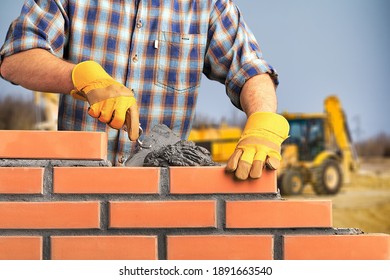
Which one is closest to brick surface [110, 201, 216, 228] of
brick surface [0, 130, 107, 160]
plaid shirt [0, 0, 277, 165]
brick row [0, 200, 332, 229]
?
brick row [0, 200, 332, 229]

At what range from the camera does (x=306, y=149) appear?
24.2 ft

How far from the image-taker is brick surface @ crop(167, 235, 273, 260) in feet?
4.00

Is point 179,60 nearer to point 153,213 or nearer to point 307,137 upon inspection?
point 153,213

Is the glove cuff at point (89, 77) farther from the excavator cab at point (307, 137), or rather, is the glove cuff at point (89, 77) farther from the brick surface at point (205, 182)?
the excavator cab at point (307, 137)

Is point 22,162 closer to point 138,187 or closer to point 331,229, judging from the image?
point 138,187

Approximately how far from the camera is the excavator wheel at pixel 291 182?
735 centimetres

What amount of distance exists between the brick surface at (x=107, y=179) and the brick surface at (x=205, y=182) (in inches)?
1.5

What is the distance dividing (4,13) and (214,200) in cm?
563

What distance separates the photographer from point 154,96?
5.83ft

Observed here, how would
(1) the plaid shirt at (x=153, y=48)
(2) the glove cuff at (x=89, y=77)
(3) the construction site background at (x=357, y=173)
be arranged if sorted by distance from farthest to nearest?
(3) the construction site background at (x=357, y=173) < (1) the plaid shirt at (x=153, y=48) < (2) the glove cuff at (x=89, y=77)

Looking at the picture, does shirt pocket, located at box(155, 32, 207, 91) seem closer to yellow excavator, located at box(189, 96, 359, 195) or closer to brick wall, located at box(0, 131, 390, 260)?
brick wall, located at box(0, 131, 390, 260)

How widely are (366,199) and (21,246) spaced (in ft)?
24.7

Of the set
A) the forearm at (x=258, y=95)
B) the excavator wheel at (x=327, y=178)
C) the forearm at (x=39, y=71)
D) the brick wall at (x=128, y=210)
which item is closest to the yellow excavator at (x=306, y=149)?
the excavator wheel at (x=327, y=178)
